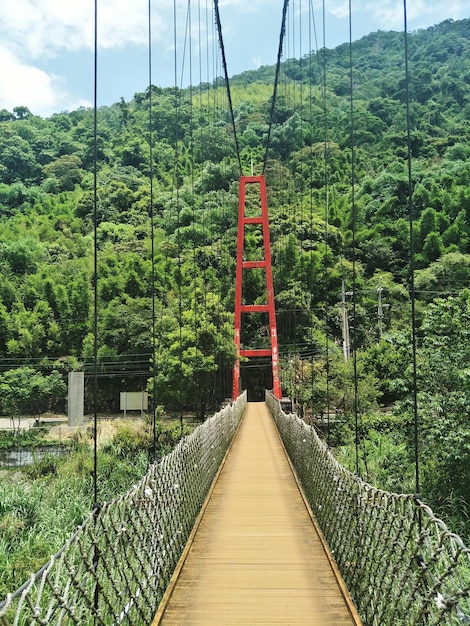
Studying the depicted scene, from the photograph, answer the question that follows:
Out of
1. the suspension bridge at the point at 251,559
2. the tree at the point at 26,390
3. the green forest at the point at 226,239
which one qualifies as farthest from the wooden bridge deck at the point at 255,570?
the tree at the point at 26,390

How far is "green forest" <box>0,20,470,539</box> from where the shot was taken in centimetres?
1380

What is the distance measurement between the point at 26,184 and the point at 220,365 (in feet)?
51.1

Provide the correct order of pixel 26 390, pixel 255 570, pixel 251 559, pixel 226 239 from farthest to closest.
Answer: pixel 226 239
pixel 26 390
pixel 251 559
pixel 255 570

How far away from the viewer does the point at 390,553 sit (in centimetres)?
160

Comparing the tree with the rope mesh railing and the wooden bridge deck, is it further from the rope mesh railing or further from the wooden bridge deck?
the rope mesh railing

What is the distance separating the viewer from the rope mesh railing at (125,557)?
47.3 inches

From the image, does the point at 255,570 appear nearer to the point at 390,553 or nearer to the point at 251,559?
the point at 251,559

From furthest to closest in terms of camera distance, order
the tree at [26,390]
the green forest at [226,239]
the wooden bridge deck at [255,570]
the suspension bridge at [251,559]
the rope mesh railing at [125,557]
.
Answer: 1. the tree at [26,390]
2. the green forest at [226,239]
3. the wooden bridge deck at [255,570]
4. the suspension bridge at [251,559]
5. the rope mesh railing at [125,557]

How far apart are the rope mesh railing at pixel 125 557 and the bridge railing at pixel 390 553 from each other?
2.27ft

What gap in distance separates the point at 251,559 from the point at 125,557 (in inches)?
39.3

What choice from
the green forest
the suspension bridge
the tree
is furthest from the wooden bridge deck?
the tree

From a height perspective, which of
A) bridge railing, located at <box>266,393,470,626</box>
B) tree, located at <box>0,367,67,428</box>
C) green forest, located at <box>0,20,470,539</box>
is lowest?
tree, located at <box>0,367,67,428</box>

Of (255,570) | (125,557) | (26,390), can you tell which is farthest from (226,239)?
(125,557)

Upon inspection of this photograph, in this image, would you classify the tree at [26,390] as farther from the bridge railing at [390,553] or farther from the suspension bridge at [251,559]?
the bridge railing at [390,553]
